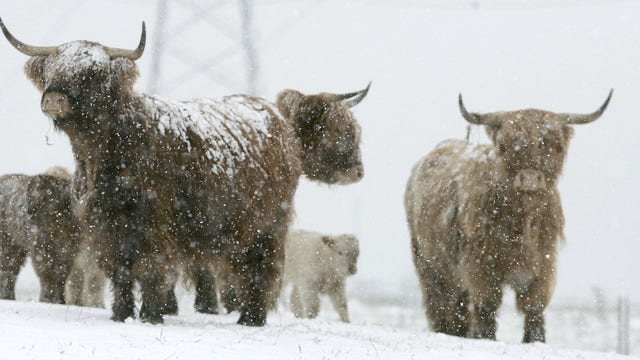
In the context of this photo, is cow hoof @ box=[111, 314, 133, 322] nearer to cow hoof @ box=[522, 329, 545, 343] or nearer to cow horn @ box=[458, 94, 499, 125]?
cow horn @ box=[458, 94, 499, 125]

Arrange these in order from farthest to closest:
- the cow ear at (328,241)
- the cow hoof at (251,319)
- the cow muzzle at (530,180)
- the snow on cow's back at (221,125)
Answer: the cow ear at (328,241) < the cow muzzle at (530,180) < the cow hoof at (251,319) < the snow on cow's back at (221,125)

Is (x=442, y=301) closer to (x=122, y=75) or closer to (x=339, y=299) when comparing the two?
(x=339, y=299)

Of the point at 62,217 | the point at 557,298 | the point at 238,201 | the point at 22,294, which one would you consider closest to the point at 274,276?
the point at 238,201

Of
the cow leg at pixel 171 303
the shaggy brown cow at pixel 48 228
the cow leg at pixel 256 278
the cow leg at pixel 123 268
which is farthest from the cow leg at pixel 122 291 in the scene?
the shaggy brown cow at pixel 48 228

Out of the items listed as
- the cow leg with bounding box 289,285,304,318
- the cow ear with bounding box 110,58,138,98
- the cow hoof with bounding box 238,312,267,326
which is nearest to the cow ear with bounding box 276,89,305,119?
the cow hoof with bounding box 238,312,267,326

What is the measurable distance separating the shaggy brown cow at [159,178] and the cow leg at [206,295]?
1783 millimetres

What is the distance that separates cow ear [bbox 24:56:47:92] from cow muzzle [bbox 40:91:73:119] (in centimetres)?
57

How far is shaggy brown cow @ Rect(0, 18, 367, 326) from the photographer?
23.5ft

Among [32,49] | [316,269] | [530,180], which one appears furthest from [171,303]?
[316,269]

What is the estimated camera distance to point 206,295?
32.9 ft

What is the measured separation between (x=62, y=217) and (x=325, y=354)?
4944 mm

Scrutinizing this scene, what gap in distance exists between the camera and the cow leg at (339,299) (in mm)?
14617

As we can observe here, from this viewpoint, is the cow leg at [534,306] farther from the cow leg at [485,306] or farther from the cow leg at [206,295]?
the cow leg at [206,295]

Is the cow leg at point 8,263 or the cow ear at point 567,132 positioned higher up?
the cow ear at point 567,132
